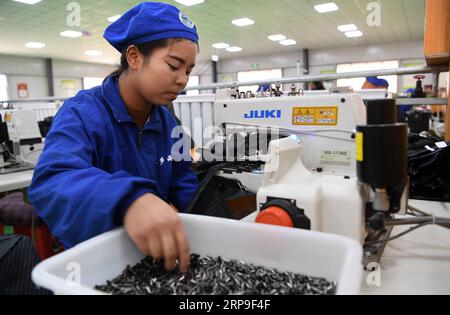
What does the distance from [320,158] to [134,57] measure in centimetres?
60

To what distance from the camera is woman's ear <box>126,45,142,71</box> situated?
0.92 m

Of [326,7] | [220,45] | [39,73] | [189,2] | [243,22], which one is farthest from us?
[39,73]

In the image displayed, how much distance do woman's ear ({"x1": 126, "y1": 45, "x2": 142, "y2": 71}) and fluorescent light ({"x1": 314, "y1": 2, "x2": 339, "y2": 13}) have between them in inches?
273

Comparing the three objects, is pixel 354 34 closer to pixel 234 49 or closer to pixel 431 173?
pixel 234 49

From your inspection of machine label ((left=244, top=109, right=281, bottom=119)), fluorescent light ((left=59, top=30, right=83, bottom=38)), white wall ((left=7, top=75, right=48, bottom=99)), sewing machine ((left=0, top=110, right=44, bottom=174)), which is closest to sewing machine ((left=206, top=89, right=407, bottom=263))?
machine label ((left=244, top=109, right=281, bottom=119))

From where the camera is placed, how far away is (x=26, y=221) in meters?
1.94

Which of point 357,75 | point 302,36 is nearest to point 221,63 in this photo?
point 302,36

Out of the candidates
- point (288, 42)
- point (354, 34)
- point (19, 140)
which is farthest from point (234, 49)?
point (19, 140)

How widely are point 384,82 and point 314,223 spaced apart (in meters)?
Result: 2.58

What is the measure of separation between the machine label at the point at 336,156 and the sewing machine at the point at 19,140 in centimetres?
214

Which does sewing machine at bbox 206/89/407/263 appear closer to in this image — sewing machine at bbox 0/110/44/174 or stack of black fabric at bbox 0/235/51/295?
stack of black fabric at bbox 0/235/51/295

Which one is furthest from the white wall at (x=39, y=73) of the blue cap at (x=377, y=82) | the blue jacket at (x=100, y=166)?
the blue jacket at (x=100, y=166)
